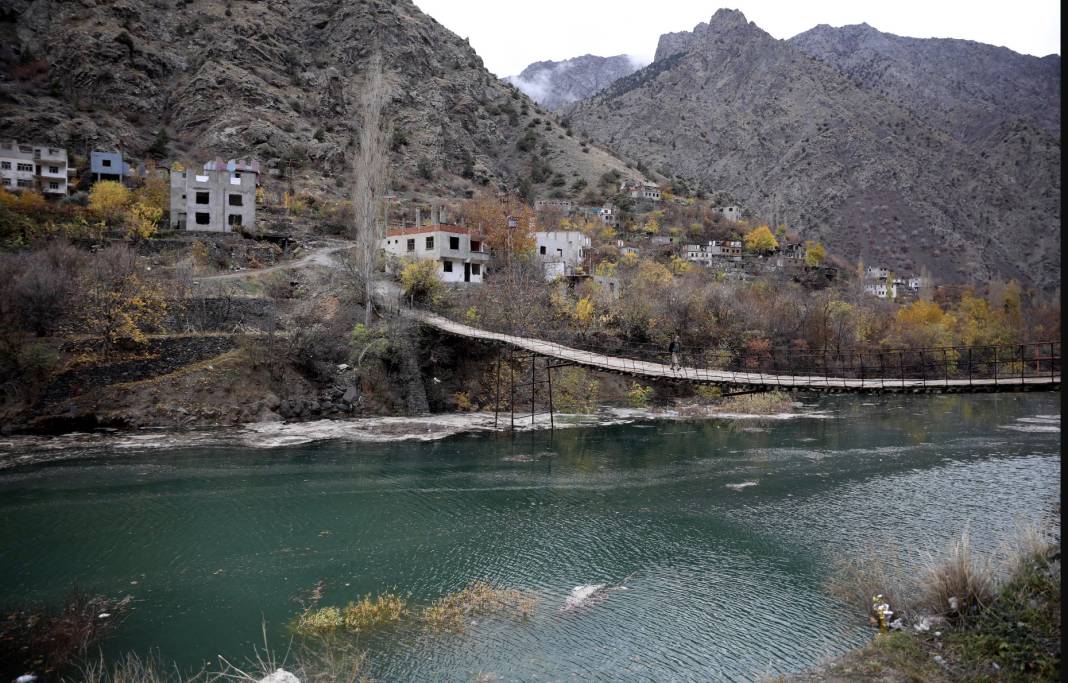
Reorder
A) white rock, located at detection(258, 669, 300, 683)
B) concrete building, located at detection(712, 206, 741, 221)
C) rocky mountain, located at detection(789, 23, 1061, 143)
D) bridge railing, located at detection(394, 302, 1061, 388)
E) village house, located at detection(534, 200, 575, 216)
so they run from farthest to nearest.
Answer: rocky mountain, located at detection(789, 23, 1061, 143), concrete building, located at detection(712, 206, 741, 221), village house, located at detection(534, 200, 575, 216), bridge railing, located at detection(394, 302, 1061, 388), white rock, located at detection(258, 669, 300, 683)

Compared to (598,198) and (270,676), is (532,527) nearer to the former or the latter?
(270,676)

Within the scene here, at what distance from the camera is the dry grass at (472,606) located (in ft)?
32.1

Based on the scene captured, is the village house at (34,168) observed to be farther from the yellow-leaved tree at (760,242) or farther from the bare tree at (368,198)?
the yellow-leaved tree at (760,242)

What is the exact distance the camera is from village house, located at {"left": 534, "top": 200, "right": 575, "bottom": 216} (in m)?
61.0

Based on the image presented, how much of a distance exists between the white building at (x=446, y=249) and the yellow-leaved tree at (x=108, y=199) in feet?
51.8

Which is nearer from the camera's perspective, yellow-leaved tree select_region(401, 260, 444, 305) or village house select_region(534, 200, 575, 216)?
yellow-leaved tree select_region(401, 260, 444, 305)

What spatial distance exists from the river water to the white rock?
1167 millimetres

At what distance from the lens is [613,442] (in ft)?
76.0

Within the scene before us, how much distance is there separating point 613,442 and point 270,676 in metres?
16.8

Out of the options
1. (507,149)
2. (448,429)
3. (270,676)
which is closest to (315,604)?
(270,676)

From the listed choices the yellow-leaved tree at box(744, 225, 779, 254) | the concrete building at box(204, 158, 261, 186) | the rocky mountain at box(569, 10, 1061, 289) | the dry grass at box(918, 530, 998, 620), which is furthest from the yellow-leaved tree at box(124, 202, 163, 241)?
the rocky mountain at box(569, 10, 1061, 289)

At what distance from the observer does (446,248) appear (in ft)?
119

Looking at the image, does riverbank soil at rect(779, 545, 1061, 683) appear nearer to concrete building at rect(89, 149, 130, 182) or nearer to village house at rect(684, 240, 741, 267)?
village house at rect(684, 240, 741, 267)

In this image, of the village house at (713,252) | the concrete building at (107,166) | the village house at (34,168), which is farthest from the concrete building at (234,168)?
the village house at (713,252)
